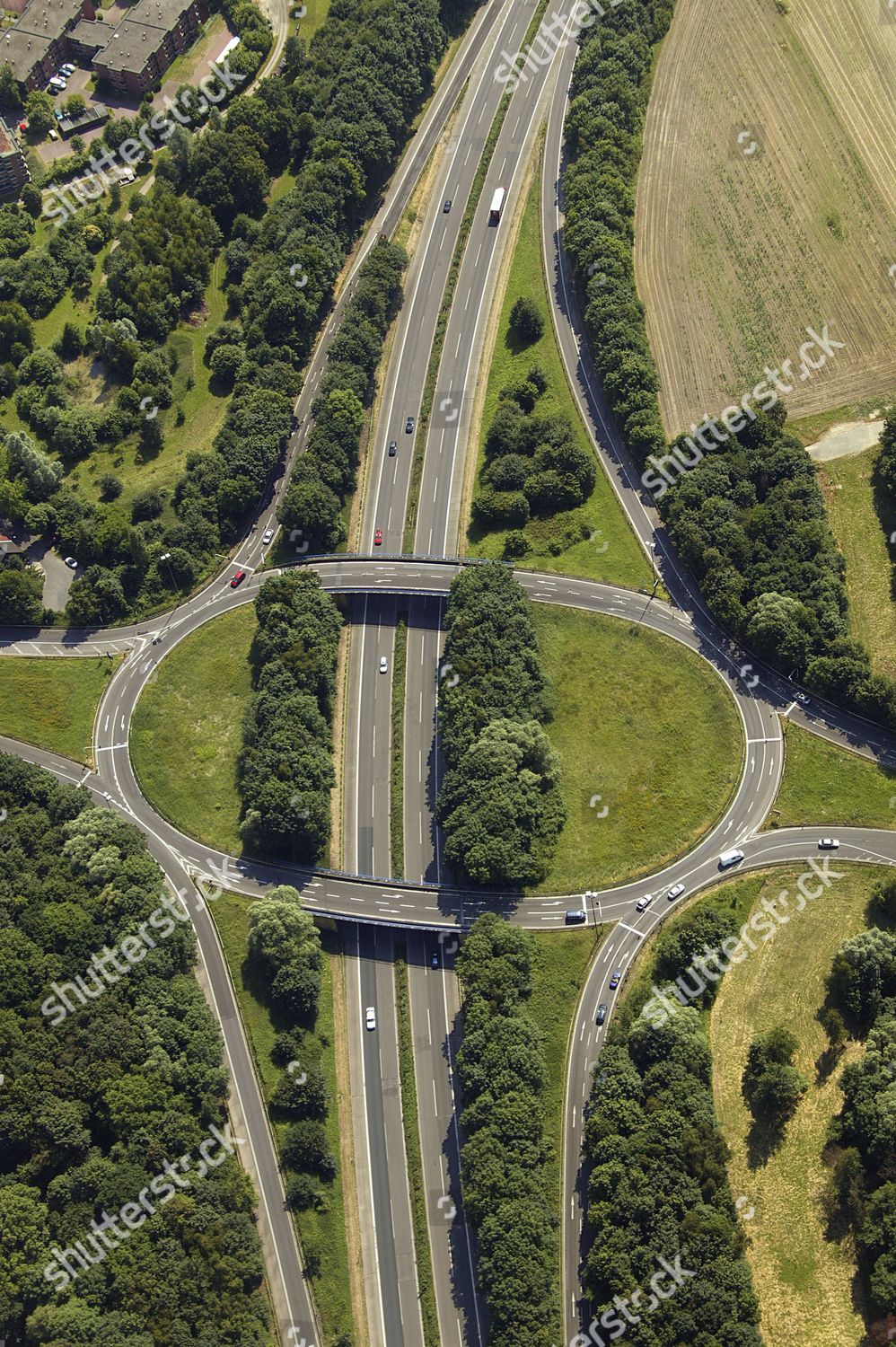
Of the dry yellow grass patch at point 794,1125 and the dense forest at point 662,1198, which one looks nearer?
the dense forest at point 662,1198

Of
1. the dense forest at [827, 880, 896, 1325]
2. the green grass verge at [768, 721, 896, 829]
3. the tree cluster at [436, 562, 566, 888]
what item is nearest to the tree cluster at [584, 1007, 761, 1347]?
the dense forest at [827, 880, 896, 1325]

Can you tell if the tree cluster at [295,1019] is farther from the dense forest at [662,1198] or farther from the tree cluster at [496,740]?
the dense forest at [662,1198]

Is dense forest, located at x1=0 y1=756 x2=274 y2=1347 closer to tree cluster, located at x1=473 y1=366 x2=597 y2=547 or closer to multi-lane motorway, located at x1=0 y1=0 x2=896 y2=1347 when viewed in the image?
multi-lane motorway, located at x1=0 y1=0 x2=896 y2=1347

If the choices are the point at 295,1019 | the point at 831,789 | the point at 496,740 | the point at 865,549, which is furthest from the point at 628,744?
the point at 295,1019

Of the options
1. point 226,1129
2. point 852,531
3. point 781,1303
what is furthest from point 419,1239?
point 852,531

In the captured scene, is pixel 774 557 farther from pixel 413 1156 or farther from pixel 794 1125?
pixel 413 1156

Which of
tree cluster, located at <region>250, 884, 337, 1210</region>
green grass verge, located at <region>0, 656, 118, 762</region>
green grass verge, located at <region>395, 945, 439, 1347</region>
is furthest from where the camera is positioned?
green grass verge, located at <region>0, 656, 118, 762</region>

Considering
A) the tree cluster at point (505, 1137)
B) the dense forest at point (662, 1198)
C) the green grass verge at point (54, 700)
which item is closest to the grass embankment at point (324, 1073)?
the tree cluster at point (505, 1137)
